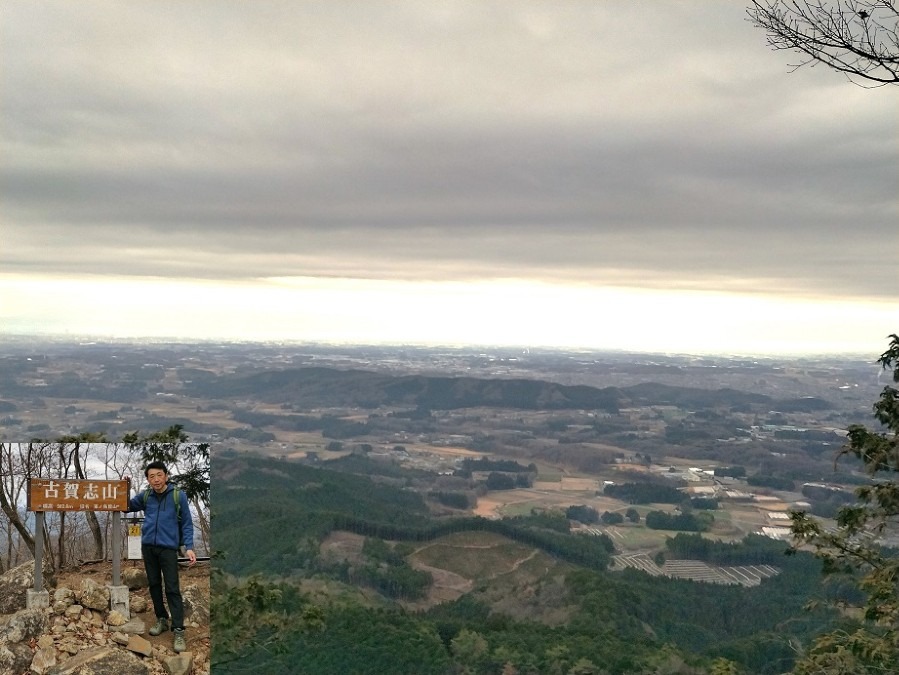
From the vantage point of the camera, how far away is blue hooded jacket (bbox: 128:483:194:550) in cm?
757

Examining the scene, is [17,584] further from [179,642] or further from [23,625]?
[179,642]

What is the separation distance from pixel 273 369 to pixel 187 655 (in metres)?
175

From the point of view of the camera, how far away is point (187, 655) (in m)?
7.59

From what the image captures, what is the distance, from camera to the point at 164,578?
759 cm

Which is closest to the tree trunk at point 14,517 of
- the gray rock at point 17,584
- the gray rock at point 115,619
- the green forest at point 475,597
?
the gray rock at point 17,584

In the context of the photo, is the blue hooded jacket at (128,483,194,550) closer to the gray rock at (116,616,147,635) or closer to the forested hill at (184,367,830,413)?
the gray rock at (116,616,147,635)

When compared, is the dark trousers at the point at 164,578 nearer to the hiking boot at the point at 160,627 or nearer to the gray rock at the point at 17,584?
the hiking boot at the point at 160,627

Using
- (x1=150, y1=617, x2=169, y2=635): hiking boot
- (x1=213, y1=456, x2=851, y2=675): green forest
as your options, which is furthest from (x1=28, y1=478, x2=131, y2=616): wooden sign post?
(x1=213, y1=456, x2=851, y2=675): green forest

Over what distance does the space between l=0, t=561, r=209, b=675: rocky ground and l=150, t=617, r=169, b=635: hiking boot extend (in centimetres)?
5

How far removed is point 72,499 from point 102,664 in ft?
5.03

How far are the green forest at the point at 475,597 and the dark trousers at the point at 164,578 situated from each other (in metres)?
10.3

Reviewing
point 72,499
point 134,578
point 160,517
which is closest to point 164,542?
point 160,517

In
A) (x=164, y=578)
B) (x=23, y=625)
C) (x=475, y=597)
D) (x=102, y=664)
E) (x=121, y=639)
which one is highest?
(x=164, y=578)

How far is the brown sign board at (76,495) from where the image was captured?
7406 mm
